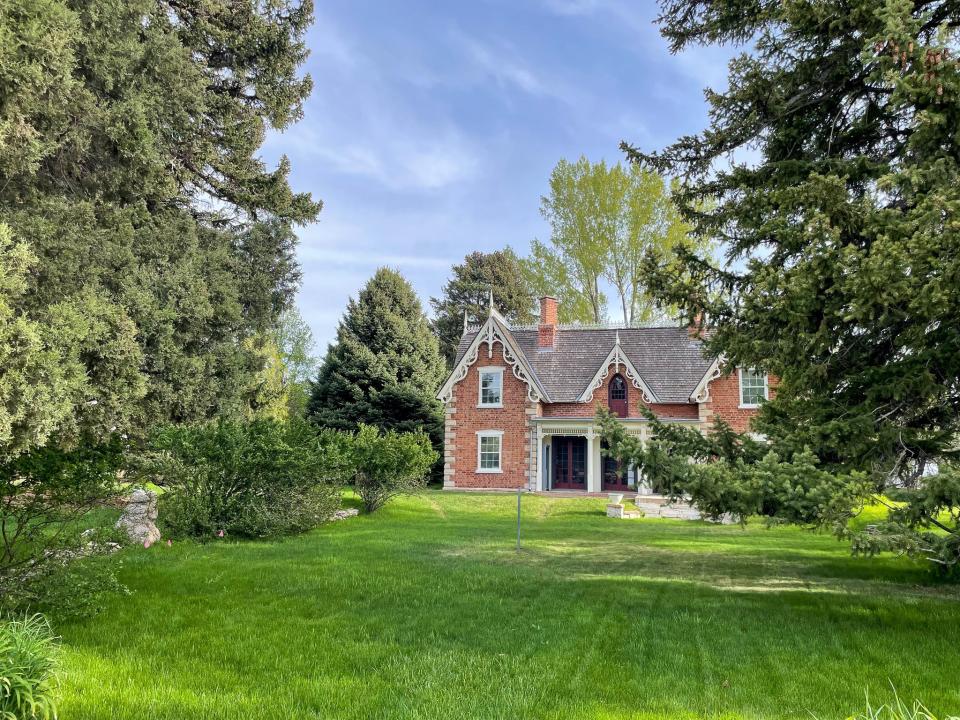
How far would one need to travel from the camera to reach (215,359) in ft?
48.3

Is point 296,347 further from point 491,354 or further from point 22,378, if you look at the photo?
point 22,378

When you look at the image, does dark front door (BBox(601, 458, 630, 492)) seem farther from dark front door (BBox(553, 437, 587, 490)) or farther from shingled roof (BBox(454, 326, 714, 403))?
shingled roof (BBox(454, 326, 714, 403))

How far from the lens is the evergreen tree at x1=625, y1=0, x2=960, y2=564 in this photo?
6.08 m

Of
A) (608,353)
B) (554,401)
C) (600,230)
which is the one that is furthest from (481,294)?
(554,401)

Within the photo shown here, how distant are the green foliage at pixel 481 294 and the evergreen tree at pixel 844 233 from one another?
A: 114 feet

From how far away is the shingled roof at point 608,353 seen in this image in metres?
25.8

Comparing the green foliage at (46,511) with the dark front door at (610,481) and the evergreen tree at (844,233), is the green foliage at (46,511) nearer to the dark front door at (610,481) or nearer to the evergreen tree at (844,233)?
the evergreen tree at (844,233)

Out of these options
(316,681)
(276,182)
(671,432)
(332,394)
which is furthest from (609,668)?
(332,394)

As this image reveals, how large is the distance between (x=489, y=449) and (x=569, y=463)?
3.62 m

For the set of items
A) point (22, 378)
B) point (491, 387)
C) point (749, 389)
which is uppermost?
point (491, 387)

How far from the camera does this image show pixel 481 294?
147 feet

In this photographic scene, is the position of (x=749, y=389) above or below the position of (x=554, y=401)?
above

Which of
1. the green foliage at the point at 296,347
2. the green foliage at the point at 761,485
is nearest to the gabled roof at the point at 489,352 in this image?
the green foliage at the point at 761,485

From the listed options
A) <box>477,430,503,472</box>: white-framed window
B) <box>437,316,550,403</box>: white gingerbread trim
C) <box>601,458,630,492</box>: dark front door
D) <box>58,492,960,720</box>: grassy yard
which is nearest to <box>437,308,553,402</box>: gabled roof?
<box>437,316,550,403</box>: white gingerbread trim
